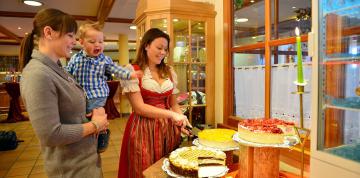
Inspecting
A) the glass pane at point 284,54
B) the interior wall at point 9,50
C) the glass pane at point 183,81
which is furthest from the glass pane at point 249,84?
the interior wall at point 9,50

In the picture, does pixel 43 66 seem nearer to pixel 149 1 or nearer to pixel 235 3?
pixel 149 1

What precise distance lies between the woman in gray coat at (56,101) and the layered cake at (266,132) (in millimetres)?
659

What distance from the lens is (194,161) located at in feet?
3.87

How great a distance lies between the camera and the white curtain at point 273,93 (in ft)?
6.12

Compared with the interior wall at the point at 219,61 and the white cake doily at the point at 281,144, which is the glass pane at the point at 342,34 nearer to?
the white cake doily at the point at 281,144

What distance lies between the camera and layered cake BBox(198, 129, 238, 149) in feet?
4.51

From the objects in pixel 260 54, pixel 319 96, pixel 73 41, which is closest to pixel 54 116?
pixel 73 41

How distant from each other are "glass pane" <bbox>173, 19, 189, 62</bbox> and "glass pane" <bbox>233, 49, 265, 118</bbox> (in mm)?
528

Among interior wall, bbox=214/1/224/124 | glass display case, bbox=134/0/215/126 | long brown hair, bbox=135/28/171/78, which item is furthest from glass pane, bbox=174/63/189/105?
long brown hair, bbox=135/28/171/78

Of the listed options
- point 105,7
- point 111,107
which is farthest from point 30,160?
point 111,107

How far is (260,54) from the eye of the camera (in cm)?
222

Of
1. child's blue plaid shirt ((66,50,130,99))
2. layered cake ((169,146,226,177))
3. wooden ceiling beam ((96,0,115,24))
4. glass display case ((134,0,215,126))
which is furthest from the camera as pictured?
wooden ceiling beam ((96,0,115,24))

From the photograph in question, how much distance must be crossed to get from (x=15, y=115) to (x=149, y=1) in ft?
19.8

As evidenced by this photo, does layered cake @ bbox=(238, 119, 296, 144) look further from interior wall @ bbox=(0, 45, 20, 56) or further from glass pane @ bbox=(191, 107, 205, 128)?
interior wall @ bbox=(0, 45, 20, 56)
